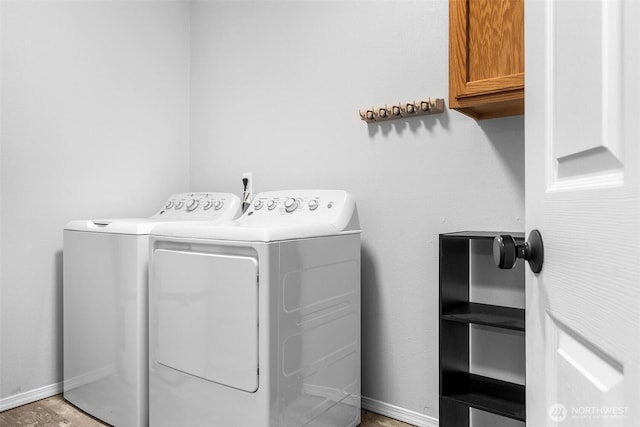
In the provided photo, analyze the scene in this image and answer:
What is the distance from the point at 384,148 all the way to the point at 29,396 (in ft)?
6.80

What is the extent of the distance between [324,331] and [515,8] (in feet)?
4.17

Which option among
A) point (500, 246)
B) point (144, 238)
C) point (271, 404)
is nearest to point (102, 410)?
point (144, 238)

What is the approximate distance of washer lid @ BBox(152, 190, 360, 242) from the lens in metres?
1.51

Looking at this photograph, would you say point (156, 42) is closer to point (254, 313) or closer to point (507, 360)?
point (254, 313)

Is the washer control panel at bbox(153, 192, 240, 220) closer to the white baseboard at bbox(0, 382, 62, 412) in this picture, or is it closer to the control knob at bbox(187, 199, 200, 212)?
the control knob at bbox(187, 199, 200, 212)

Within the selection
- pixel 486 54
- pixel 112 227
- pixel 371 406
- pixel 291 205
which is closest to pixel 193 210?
pixel 112 227

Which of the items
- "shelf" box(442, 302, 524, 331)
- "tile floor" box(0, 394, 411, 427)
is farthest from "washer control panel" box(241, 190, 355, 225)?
"tile floor" box(0, 394, 411, 427)

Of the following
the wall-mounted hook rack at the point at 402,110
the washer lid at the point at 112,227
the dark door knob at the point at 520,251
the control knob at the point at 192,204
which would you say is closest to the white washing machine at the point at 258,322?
the washer lid at the point at 112,227

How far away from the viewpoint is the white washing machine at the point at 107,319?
5.92ft

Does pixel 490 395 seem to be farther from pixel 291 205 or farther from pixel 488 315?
pixel 291 205

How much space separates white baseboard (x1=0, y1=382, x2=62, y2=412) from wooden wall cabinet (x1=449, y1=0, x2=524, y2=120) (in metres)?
2.30


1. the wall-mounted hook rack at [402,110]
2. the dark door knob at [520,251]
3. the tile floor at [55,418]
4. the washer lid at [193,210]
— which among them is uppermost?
the wall-mounted hook rack at [402,110]

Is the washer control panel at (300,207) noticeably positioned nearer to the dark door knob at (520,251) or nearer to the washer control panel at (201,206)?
the washer control panel at (201,206)

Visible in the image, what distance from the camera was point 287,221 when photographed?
1891 mm
